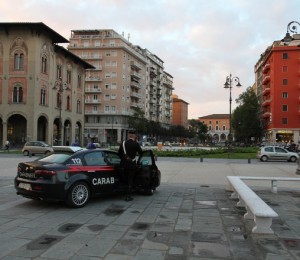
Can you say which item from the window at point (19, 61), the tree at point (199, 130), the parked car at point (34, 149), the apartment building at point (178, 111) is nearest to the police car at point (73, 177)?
the parked car at point (34, 149)

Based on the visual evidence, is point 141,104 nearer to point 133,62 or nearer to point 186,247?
point 133,62

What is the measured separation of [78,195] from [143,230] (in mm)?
2603

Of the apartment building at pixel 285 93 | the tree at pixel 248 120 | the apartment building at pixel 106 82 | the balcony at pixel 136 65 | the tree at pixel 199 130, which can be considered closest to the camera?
the apartment building at pixel 285 93

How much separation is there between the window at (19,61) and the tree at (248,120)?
2239 inches

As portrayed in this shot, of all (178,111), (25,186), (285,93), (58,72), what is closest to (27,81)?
(58,72)

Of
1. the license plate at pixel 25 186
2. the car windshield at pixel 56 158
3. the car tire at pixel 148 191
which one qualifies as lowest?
the car tire at pixel 148 191

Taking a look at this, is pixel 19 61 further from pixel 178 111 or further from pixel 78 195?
pixel 178 111

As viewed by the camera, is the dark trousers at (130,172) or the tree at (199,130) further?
the tree at (199,130)

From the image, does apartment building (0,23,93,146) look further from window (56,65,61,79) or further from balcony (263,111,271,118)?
balcony (263,111,271,118)

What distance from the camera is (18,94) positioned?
172 ft

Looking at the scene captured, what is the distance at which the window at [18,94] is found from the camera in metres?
52.2

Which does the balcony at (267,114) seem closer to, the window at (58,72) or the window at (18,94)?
the window at (58,72)

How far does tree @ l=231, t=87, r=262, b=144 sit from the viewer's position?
91.9 metres

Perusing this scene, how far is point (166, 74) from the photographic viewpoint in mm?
145750
